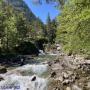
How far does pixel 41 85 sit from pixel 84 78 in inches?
166

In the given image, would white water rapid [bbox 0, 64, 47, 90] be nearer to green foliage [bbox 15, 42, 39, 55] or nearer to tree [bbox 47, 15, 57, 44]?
green foliage [bbox 15, 42, 39, 55]

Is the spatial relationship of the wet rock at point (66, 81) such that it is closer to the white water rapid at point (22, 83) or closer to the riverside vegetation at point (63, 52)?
the riverside vegetation at point (63, 52)

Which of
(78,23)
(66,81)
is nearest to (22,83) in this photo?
(66,81)

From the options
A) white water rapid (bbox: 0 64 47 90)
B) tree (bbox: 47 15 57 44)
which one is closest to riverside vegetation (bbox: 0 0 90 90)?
white water rapid (bbox: 0 64 47 90)

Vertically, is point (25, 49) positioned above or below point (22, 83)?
below

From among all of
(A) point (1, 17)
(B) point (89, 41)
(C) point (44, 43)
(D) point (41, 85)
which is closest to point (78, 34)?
(B) point (89, 41)

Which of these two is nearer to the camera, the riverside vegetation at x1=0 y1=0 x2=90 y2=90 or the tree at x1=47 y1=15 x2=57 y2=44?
the riverside vegetation at x1=0 y1=0 x2=90 y2=90

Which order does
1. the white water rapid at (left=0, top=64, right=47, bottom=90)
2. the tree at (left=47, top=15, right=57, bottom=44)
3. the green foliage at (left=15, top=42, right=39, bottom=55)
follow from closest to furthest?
the white water rapid at (left=0, top=64, right=47, bottom=90) < the green foliage at (left=15, top=42, right=39, bottom=55) < the tree at (left=47, top=15, right=57, bottom=44)

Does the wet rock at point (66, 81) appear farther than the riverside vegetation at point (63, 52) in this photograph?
Yes

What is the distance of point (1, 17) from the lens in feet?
186

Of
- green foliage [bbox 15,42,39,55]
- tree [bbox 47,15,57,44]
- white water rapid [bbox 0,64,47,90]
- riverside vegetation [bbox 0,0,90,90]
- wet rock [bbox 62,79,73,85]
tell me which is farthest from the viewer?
tree [bbox 47,15,57,44]

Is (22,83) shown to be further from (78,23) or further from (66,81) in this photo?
(78,23)

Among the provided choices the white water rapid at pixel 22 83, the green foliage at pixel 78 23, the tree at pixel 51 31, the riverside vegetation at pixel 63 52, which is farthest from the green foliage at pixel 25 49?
the green foliage at pixel 78 23

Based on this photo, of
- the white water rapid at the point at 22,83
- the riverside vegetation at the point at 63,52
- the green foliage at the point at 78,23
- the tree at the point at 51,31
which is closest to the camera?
the green foliage at the point at 78,23
